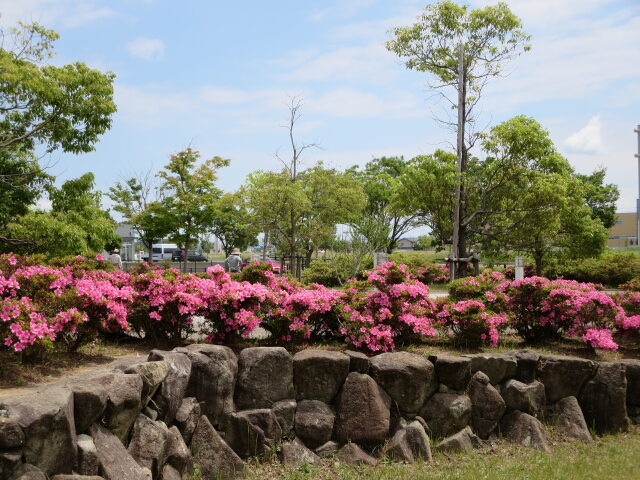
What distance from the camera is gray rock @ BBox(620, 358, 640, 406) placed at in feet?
22.0

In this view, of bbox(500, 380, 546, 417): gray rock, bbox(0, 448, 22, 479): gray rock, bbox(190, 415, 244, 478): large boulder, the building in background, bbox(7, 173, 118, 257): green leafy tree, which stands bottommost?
bbox(190, 415, 244, 478): large boulder

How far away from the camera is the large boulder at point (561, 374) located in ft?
21.1

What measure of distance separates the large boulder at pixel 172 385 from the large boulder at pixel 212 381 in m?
0.12

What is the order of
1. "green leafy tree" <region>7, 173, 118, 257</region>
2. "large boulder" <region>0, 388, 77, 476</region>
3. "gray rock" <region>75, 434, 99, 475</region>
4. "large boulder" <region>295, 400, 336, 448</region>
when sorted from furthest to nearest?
"green leafy tree" <region>7, 173, 118, 257</region> < "large boulder" <region>295, 400, 336, 448</region> < "gray rock" <region>75, 434, 99, 475</region> < "large boulder" <region>0, 388, 77, 476</region>

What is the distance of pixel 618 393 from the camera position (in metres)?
6.50

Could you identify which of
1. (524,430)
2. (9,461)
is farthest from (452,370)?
(9,461)

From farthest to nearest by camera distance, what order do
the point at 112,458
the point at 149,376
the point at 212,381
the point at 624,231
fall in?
1. the point at 624,231
2. the point at 212,381
3. the point at 149,376
4. the point at 112,458

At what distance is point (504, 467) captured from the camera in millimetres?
5266

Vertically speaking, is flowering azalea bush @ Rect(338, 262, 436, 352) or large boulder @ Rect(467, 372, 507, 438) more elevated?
flowering azalea bush @ Rect(338, 262, 436, 352)

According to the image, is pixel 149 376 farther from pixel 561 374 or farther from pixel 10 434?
pixel 561 374

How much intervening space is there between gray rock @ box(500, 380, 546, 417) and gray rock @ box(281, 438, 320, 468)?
7.69ft

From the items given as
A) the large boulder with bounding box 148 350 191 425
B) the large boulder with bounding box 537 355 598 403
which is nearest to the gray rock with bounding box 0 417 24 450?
the large boulder with bounding box 148 350 191 425

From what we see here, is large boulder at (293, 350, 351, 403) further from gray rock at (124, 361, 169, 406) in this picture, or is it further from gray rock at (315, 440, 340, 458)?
gray rock at (124, 361, 169, 406)

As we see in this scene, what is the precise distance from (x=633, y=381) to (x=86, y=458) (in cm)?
631
